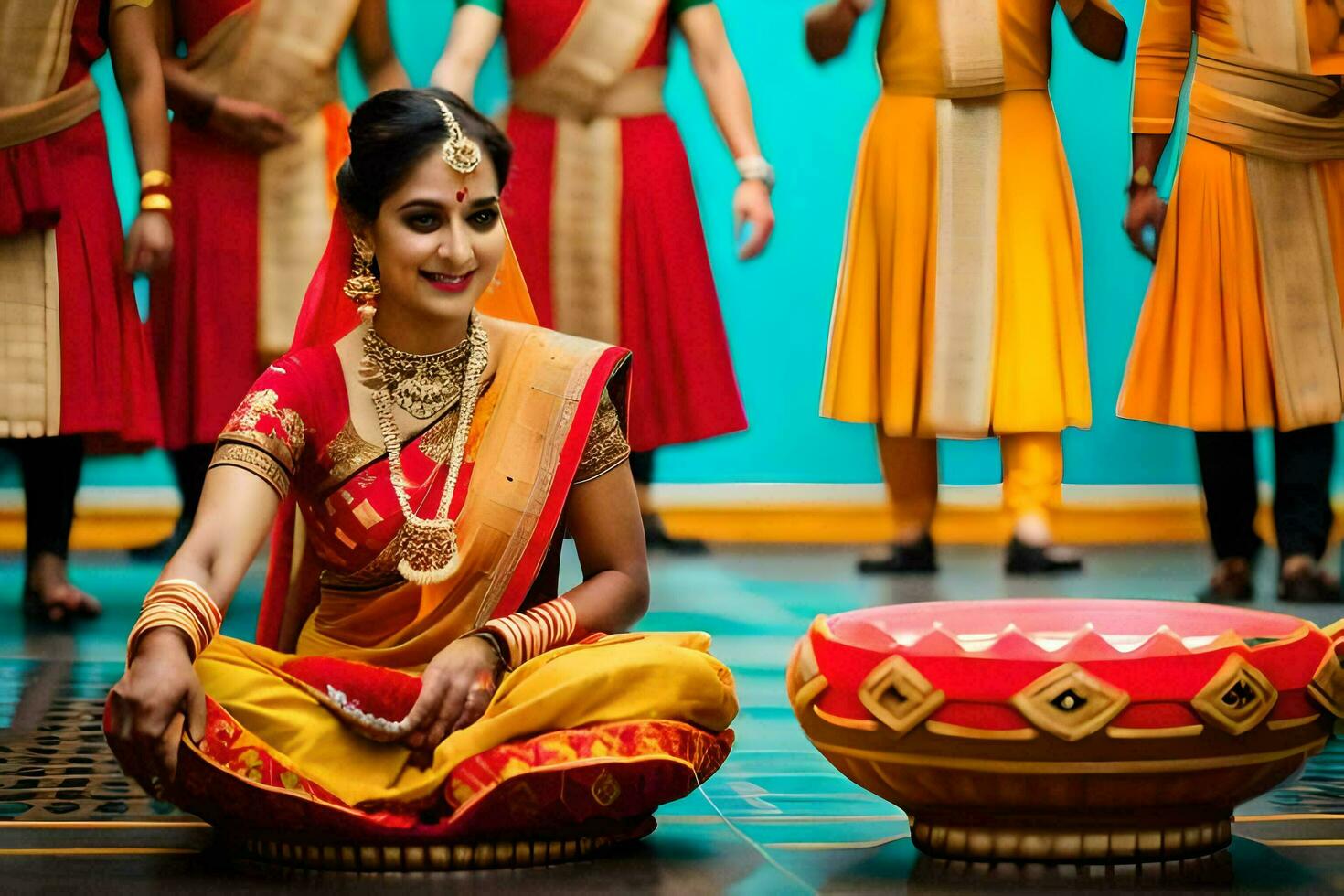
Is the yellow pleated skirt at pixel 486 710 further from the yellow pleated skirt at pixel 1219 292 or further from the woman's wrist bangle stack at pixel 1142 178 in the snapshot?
the woman's wrist bangle stack at pixel 1142 178

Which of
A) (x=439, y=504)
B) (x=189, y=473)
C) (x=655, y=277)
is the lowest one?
(x=189, y=473)

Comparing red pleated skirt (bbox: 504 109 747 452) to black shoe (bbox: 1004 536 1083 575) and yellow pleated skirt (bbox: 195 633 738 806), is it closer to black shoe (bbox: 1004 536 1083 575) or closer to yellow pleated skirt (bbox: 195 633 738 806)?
black shoe (bbox: 1004 536 1083 575)

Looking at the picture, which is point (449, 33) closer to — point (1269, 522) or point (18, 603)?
point (18, 603)

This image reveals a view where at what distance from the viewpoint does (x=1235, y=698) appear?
253 cm

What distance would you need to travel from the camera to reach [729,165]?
5.46 metres

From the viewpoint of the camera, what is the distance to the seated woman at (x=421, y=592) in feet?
8.81

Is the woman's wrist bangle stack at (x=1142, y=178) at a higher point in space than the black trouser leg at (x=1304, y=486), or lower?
higher

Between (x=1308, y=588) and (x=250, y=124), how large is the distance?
278cm

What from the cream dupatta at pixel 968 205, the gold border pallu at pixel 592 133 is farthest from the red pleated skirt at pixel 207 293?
the cream dupatta at pixel 968 205

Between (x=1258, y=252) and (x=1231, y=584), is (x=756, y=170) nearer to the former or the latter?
(x=1258, y=252)

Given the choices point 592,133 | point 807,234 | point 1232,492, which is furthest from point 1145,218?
point 592,133

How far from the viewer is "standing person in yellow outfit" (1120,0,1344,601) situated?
491cm

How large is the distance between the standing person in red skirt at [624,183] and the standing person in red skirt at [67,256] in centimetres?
77

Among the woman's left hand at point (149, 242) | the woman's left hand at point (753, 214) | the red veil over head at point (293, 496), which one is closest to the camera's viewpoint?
the red veil over head at point (293, 496)
